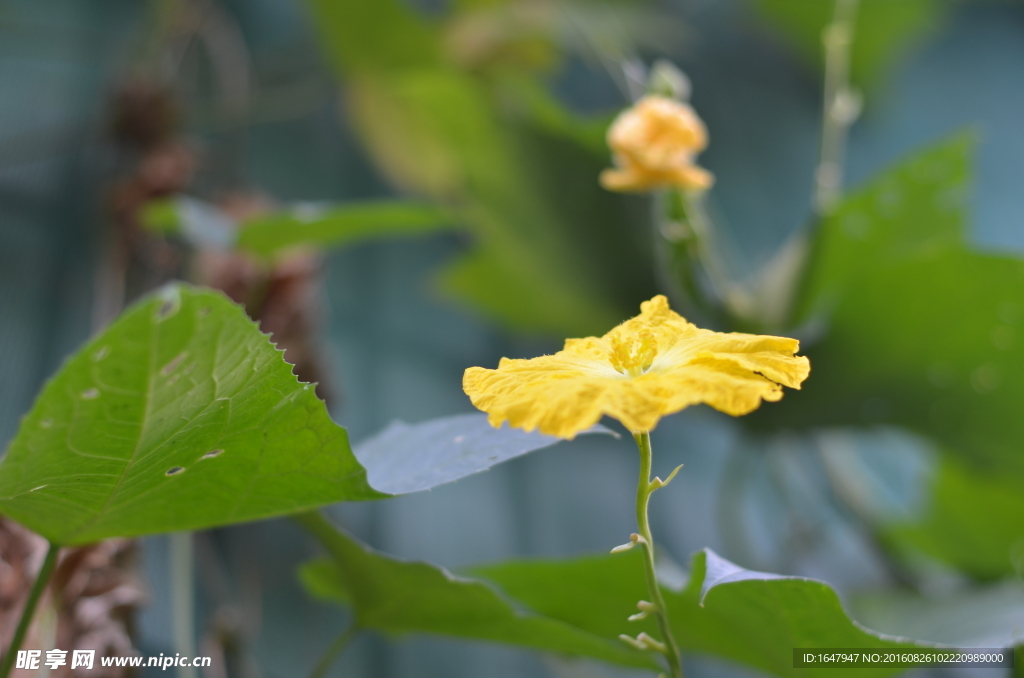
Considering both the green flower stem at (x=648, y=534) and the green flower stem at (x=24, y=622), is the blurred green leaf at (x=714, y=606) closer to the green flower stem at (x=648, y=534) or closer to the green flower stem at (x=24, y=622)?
the green flower stem at (x=648, y=534)

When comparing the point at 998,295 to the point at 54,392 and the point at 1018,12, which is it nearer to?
the point at 54,392

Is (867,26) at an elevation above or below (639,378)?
Answer: above

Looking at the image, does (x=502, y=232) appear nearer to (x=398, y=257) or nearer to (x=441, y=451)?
(x=398, y=257)

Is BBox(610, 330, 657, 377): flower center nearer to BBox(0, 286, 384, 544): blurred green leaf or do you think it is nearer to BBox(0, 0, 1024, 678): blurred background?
BBox(0, 286, 384, 544): blurred green leaf

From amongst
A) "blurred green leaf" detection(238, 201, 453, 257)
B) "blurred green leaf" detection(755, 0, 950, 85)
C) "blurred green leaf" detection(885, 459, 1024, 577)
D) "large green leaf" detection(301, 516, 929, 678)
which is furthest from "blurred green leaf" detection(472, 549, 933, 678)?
"blurred green leaf" detection(755, 0, 950, 85)

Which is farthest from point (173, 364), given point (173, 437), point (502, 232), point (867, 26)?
point (867, 26)

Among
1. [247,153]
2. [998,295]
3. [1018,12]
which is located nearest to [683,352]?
[998,295]
